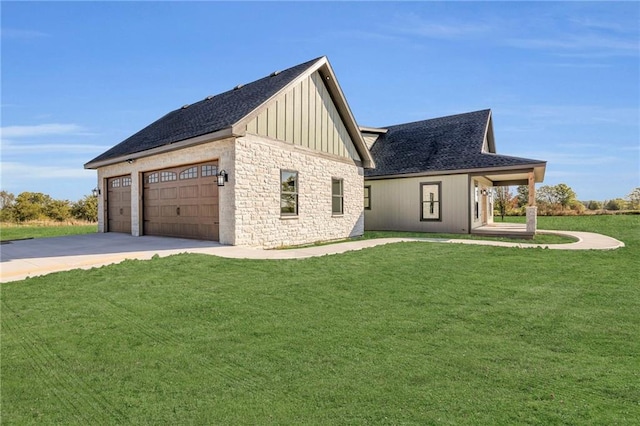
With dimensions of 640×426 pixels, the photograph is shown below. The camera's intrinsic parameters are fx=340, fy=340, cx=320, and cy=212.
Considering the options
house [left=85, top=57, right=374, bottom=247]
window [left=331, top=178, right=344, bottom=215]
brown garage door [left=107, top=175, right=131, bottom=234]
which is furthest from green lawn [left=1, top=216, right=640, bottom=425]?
brown garage door [left=107, top=175, right=131, bottom=234]

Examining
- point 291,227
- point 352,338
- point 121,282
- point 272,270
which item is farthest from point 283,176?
point 352,338

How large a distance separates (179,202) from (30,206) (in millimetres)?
Answer: 22331

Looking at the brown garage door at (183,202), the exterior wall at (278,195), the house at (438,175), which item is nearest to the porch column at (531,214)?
the house at (438,175)

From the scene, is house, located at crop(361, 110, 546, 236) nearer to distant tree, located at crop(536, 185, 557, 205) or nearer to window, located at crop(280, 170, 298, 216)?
window, located at crop(280, 170, 298, 216)

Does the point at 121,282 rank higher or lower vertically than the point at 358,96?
lower

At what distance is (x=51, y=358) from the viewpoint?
3.30 m

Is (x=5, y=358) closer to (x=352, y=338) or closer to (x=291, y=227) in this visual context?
(x=352, y=338)

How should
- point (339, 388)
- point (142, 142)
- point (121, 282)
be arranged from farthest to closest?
point (142, 142) → point (121, 282) → point (339, 388)

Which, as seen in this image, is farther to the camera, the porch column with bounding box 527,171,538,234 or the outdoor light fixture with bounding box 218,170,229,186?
the porch column with bounding box 527,171,538,234

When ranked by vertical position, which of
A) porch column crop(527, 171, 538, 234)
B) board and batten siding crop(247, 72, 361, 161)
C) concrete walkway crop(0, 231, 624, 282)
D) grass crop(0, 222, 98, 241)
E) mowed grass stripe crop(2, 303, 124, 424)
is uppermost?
board and batten siding crop(247, 72, 361, 161)

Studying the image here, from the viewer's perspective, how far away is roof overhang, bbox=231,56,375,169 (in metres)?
10.1

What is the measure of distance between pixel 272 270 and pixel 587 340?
520cm

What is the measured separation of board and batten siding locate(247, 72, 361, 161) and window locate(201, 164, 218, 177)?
1.74m

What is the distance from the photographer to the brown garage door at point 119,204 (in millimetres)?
14891
